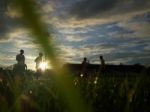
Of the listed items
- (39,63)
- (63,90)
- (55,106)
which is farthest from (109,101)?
(39,63)

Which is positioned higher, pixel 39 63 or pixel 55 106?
pixel 39 63

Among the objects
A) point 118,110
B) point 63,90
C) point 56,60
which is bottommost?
point 118,110

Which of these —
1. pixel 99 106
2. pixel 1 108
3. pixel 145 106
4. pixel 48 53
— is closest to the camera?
pixel 1 108

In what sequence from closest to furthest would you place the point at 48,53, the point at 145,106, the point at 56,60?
1. the point at 145,106
2. the point at 56,60
3. the point at 48,53

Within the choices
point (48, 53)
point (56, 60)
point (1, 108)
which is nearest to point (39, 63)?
point (48, 53)

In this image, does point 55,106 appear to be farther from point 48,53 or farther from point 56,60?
point 48,53

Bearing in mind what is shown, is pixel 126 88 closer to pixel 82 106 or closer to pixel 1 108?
pixel 82 106

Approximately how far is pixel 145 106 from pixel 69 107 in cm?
74

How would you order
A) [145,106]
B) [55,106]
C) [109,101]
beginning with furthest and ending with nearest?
[109,101] < [145,106] < [55,106]

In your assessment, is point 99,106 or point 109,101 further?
point 109,101

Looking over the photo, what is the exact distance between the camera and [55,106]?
2.49 m

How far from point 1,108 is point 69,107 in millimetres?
503

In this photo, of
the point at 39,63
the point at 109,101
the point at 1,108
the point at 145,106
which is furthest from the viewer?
the point at 39,63

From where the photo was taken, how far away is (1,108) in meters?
2.09
